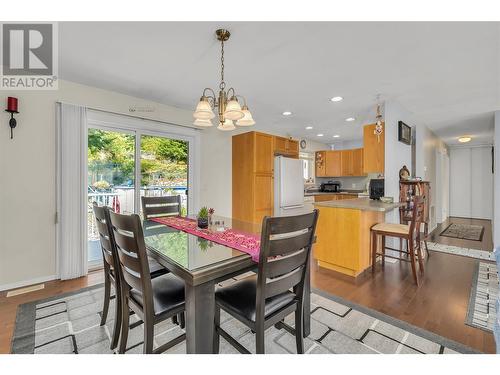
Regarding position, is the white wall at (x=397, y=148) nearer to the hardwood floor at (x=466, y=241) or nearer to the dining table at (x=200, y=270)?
the hardwood floor at (x=466, y=241)

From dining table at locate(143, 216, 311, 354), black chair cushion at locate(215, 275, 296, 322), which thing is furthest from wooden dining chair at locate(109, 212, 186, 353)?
black chair cushion at locate(215, 275, 296, 322)

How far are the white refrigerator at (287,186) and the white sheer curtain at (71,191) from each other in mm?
3022

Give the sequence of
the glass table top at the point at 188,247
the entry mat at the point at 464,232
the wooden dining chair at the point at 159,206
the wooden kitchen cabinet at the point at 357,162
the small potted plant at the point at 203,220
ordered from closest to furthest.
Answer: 1. the glass table top at the point at 188,247
2. the small potted plant at the point at 203,220
3. the wooden dining chair at the point at 159,206
4. the entry mat at the point at 464,232
5. the wooden kitchen cabinet at the point at 357,162

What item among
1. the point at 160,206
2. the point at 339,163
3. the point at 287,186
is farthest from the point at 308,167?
the point at 160,206

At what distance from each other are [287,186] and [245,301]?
134 inches

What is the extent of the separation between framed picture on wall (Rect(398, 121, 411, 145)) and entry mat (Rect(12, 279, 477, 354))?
8.94 ft

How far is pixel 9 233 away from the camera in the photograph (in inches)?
99.4

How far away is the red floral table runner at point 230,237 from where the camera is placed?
4.85ft

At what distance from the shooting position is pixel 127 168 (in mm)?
3426

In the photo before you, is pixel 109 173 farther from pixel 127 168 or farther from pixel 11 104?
→ pixel 11 104

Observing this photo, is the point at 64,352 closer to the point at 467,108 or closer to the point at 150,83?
the point at 150,83

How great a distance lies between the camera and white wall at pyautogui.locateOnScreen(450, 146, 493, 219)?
22.5 ft

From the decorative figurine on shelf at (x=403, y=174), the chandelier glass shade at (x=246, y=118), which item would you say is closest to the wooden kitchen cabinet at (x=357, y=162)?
the decorative figurine on shelf at (x=403, y=174)

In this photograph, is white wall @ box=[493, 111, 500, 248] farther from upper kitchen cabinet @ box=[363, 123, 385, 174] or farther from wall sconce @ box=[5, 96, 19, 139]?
wall sconce @ box=[5, 96, 19, 139]
